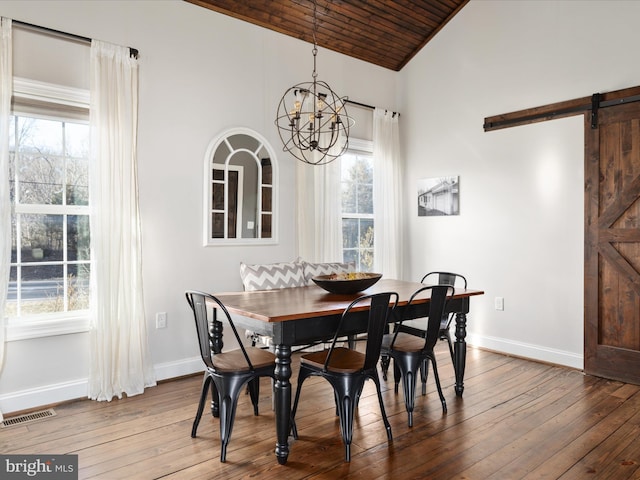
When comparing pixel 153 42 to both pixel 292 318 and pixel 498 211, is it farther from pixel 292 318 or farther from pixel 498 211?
pixel 498 211

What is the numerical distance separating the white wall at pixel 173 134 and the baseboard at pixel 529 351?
230 cm

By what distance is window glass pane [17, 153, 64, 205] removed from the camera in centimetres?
326

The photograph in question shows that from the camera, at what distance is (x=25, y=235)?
3.27 m


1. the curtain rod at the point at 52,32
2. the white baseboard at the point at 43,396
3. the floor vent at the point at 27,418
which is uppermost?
the curtain rod at the point at 52,32

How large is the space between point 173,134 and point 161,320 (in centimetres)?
157

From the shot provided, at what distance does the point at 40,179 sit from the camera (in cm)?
333

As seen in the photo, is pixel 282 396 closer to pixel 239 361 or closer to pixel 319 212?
pixel 239 361

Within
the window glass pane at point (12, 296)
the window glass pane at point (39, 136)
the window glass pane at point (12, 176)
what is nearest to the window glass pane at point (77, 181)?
the window glass pane at point (39, 136)

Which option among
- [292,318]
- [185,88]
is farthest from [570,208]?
[185,88]

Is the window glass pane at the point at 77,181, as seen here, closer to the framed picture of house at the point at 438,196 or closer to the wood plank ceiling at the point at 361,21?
the wood plank ceiling at the point at 361,21

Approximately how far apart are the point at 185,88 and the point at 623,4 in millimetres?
3771

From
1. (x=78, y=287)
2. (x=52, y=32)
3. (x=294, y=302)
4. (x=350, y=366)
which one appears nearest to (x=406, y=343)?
(x=350, y=366)

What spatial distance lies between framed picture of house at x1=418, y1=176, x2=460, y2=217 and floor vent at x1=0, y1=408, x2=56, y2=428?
4176 mm

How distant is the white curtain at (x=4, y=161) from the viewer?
3.04 m
